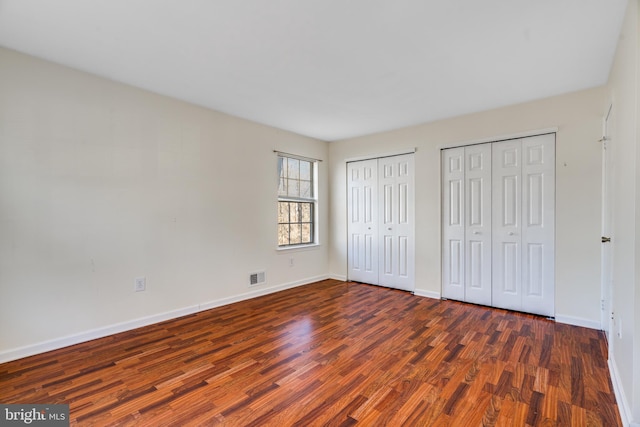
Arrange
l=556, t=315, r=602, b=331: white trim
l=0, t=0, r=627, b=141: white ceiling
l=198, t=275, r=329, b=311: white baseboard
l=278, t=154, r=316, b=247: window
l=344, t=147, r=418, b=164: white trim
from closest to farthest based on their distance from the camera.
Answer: l=0, t=0, r=627, b=141: white ceiling → l=556, t=315, r=602, b=331: white trim → l=198, t=275, r=329, b=311: white baseboard → l=344, t=147, r=418, b=164: white trim → l=278, t=154, r=316, b=247: window

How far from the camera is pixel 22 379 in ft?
6.94

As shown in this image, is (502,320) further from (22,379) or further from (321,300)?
(22,379)

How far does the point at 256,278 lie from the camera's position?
4.21 m

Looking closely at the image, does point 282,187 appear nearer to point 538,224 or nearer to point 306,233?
point 306,233

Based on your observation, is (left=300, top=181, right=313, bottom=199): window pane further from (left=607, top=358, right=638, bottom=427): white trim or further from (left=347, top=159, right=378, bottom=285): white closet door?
(left=607, top=358, right=638, bottom=427): white trim

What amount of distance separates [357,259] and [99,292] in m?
3.52

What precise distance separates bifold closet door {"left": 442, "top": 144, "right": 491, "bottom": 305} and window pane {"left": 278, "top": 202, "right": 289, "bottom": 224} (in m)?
2.31

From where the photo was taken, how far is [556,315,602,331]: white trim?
9.84 feet

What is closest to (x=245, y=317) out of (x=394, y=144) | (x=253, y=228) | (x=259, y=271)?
(x=259, y=271)

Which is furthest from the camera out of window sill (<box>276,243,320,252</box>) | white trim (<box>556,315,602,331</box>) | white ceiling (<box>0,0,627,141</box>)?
window sill (<box>276,243,320,252</box>)

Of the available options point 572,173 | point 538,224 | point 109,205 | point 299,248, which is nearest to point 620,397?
point 538,224

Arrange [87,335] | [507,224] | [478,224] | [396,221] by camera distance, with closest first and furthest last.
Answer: [87,335] < [507,224] < [478,224] < [396,221]

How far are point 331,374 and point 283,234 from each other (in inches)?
109

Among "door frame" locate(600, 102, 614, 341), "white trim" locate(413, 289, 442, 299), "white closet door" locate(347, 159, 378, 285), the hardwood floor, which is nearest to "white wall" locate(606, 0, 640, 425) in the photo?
the hardwood floor
